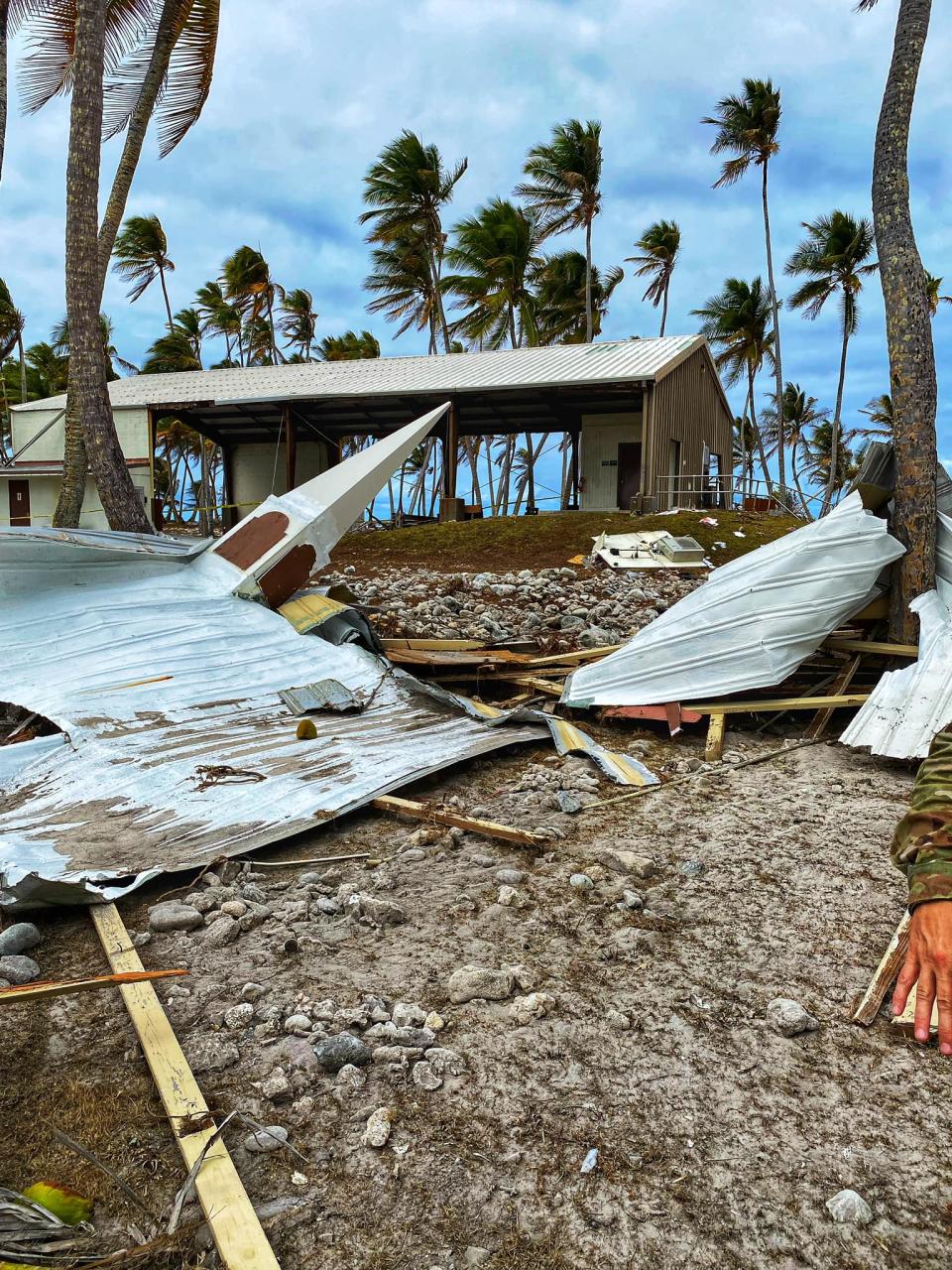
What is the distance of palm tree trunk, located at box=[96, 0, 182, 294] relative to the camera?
13.2 meters

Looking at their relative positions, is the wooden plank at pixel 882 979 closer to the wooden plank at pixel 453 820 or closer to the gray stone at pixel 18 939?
the wooden plank at pixel 453 820

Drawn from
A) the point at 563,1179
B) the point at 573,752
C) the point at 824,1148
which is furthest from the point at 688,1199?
the point at 573,752

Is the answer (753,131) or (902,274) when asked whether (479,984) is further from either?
(753,131)

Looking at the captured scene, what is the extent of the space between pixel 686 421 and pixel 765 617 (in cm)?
1698

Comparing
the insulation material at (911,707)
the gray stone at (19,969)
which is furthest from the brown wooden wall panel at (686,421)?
the gray stone at (19,969)

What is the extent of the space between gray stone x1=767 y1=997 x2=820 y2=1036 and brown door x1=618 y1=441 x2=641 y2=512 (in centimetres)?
2011

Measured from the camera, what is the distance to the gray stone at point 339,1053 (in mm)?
2361

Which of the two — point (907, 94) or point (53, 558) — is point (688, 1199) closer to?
point (53, 558)

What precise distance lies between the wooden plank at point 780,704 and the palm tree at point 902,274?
0.87m

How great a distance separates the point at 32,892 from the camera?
3264 mm

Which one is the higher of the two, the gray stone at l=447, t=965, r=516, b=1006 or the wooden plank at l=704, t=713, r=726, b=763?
the wooden plank at l=704, t=713, r=726, b=763

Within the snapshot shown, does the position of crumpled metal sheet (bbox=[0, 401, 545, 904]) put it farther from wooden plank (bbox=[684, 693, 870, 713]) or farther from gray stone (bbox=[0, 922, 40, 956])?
wooden plank (bbox=[684, 693, 870, 713])

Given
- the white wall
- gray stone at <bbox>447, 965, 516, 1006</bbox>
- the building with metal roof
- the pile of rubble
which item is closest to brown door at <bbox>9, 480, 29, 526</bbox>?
the building with metal roof

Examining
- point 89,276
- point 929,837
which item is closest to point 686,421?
point 89,276
